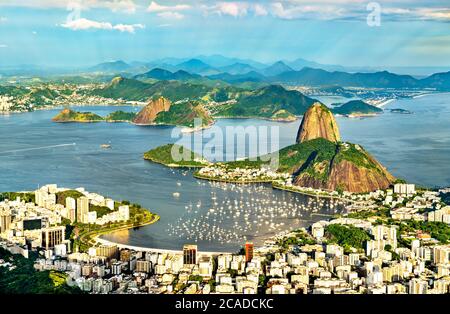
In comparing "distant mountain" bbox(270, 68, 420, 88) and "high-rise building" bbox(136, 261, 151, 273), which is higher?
"distant mountain" bbox(270, 68, 420, 88)

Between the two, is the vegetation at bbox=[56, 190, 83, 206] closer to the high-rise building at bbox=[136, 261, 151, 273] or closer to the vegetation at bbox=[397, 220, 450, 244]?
the high-rise building at bbox=[136, 261, 151, 273]

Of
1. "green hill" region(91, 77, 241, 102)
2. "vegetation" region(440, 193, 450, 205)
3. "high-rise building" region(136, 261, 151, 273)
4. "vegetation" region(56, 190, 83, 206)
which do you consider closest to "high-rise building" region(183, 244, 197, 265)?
"high-rise building" region(136, 261, 151, 273)

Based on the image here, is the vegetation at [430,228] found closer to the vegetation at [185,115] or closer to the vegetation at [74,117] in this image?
the vegetation at [185,115]

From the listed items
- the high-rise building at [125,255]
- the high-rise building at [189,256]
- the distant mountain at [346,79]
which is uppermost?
the distant mountain at [346,79]

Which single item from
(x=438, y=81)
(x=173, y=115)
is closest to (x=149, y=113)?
(x=173, y=115)

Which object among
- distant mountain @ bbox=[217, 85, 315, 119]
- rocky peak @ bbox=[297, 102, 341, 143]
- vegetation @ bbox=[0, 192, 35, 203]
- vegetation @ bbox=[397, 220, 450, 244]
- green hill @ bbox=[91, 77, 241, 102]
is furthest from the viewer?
green hill @ bbox=[91, 77, 241, 102]

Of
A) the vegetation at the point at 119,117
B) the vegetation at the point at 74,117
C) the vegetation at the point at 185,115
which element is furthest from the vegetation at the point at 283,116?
the vegetation at the point at 74,117
